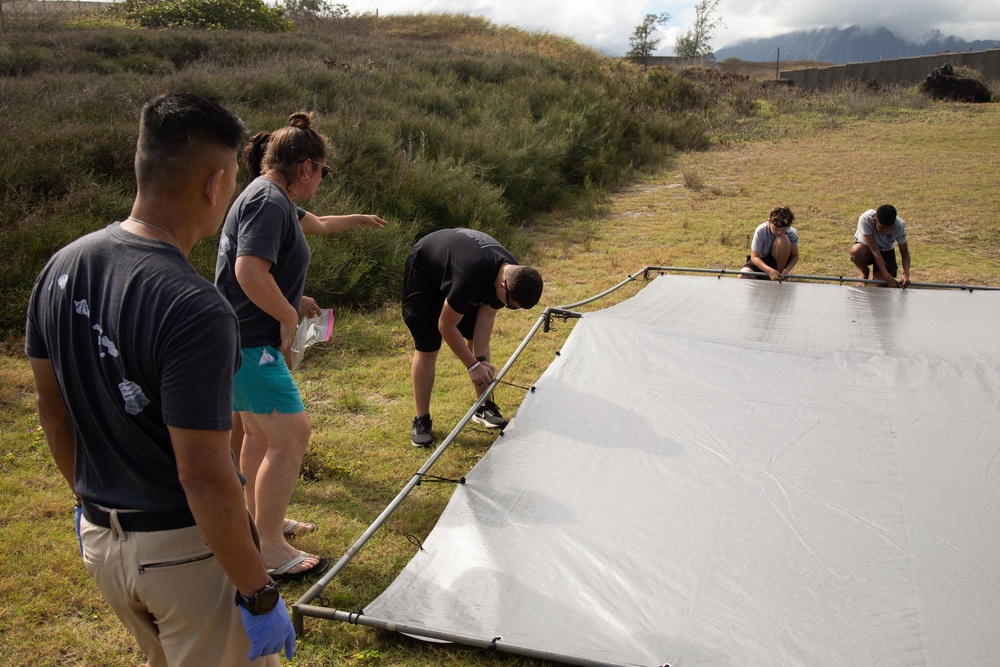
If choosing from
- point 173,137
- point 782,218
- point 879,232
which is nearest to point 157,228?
point 173,137

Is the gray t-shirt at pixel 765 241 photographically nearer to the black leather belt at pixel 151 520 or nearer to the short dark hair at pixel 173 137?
the short dark hair at pixel 173 137

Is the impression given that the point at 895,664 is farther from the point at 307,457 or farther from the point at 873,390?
the point at 307,457

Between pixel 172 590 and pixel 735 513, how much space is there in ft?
6.35

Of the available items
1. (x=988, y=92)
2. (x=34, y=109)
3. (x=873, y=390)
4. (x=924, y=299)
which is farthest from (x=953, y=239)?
(x=988, y=92)

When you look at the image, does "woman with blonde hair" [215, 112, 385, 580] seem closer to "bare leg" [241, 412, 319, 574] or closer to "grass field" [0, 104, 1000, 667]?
"bare leg" [241, 412, 319, 574]

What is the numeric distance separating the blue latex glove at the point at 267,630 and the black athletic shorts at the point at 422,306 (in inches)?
92.9

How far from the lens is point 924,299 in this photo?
501cm

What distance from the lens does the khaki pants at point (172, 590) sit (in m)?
1.40

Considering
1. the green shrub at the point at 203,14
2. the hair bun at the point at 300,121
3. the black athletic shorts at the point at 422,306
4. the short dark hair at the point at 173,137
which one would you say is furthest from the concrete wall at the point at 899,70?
the short dark hair at the point at 173,137

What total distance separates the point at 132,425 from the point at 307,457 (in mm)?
2456

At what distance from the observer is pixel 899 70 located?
25.1 meters

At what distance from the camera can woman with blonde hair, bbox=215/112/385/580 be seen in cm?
243

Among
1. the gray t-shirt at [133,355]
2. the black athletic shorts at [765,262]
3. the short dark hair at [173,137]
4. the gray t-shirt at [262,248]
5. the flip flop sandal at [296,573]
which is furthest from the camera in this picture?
the black athletic shorts at [765,262]

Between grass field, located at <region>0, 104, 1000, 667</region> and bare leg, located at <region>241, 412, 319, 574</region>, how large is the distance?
12.9 inches
